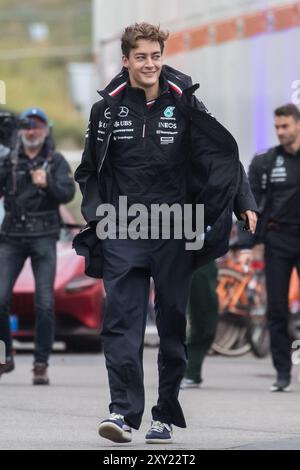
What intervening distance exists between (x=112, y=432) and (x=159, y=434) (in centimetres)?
37

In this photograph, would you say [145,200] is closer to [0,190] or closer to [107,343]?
[107,343]

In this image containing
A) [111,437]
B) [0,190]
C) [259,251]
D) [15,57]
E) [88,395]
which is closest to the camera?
[111,437]

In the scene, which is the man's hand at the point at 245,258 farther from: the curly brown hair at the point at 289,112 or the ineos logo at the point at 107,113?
the ineos logo at the point at 107,113

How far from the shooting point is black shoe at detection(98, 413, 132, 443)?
25.8ft

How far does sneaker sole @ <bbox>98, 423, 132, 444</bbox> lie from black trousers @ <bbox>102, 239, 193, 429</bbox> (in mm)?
130

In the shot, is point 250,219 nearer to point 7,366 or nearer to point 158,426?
point 158,426

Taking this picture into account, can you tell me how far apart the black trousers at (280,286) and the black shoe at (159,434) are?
3568 mm

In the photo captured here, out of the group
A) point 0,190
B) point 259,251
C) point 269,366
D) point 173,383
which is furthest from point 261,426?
point 259,251

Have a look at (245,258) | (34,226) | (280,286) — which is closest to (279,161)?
(280,286)

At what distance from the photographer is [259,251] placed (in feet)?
53.0

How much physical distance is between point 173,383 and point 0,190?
4088 millimetres

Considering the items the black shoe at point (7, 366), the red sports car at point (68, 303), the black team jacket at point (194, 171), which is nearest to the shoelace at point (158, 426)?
the black team jacket at point (194, 171)

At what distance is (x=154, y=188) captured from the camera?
26.9 feet

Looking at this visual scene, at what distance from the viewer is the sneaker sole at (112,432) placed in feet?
25.8
